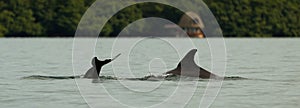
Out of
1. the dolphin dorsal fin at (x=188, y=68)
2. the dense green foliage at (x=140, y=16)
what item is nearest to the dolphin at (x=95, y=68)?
the dolphin dorsal fin at (x=188, y=68)

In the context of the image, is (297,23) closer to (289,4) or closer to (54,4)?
(289,4)

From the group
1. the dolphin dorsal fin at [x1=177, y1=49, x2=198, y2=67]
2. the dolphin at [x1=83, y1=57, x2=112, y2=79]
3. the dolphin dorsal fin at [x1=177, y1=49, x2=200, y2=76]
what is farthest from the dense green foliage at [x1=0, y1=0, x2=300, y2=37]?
the dolphin dorsal fin at [x1=177, y1=49, x2=198, y2=67]

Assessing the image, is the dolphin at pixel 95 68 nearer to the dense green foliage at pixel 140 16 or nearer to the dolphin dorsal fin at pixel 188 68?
the dolphin dorsal fin at pixel 188 68

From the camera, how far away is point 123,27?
4717 inches

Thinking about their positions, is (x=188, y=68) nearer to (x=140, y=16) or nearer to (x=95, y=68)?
(x=95, y=68)

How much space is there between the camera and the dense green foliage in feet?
371

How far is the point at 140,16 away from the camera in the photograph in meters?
126

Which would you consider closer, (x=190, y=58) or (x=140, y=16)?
(x=190, y=58)

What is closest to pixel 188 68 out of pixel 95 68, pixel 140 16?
pixel 95 68

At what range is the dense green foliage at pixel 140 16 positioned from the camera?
11312 cm

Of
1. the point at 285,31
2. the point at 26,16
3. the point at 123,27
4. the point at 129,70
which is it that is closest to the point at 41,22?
the point at 26,16

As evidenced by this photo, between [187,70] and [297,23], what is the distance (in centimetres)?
10539

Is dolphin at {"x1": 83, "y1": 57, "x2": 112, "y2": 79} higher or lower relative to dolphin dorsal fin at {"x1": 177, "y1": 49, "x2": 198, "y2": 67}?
lower

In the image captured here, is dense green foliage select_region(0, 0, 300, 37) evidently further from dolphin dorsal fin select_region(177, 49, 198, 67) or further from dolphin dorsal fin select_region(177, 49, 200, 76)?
dolphin dorsal fin select_region(177, 49, 198, 67)
